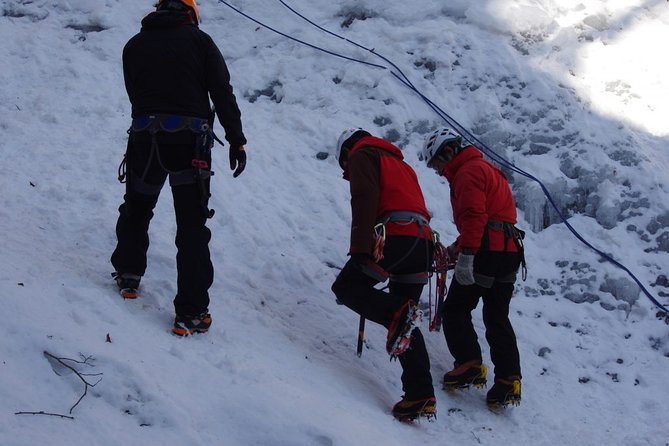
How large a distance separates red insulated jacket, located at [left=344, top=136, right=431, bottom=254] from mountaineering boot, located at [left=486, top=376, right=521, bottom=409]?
1183 millimetres

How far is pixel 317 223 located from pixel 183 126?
241cm

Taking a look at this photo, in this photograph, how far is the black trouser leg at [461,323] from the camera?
16.8 ft

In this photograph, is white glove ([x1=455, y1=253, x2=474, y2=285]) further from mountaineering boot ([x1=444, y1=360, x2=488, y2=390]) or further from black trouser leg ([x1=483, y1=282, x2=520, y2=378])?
mountaineering boot ([x1=444, y1=360, x2=488, y2=390])

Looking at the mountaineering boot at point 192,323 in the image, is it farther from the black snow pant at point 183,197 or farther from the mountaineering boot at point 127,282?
the mountaineering boot at point 127,282

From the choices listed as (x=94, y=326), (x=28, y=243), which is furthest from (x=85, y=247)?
(x=94, y=326)

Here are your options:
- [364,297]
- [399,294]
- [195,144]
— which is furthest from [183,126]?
[399,294]

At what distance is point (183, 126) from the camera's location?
4.43 metres

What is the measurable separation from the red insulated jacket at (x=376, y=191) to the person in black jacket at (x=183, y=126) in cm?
75

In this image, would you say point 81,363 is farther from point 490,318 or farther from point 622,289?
point 622,289

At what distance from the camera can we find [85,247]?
543cm

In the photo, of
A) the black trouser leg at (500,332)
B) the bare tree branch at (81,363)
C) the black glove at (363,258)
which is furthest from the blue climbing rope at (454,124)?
the bare tree branch at (81,363)

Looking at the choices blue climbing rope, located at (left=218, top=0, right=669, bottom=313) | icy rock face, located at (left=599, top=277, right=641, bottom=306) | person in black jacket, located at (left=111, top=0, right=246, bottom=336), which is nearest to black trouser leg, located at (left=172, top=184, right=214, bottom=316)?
person in black jacket, located at (left=111, top=0, right=246, bottom=336)

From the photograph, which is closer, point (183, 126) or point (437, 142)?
point (183, 126)

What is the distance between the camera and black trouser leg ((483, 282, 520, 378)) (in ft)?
16.4
